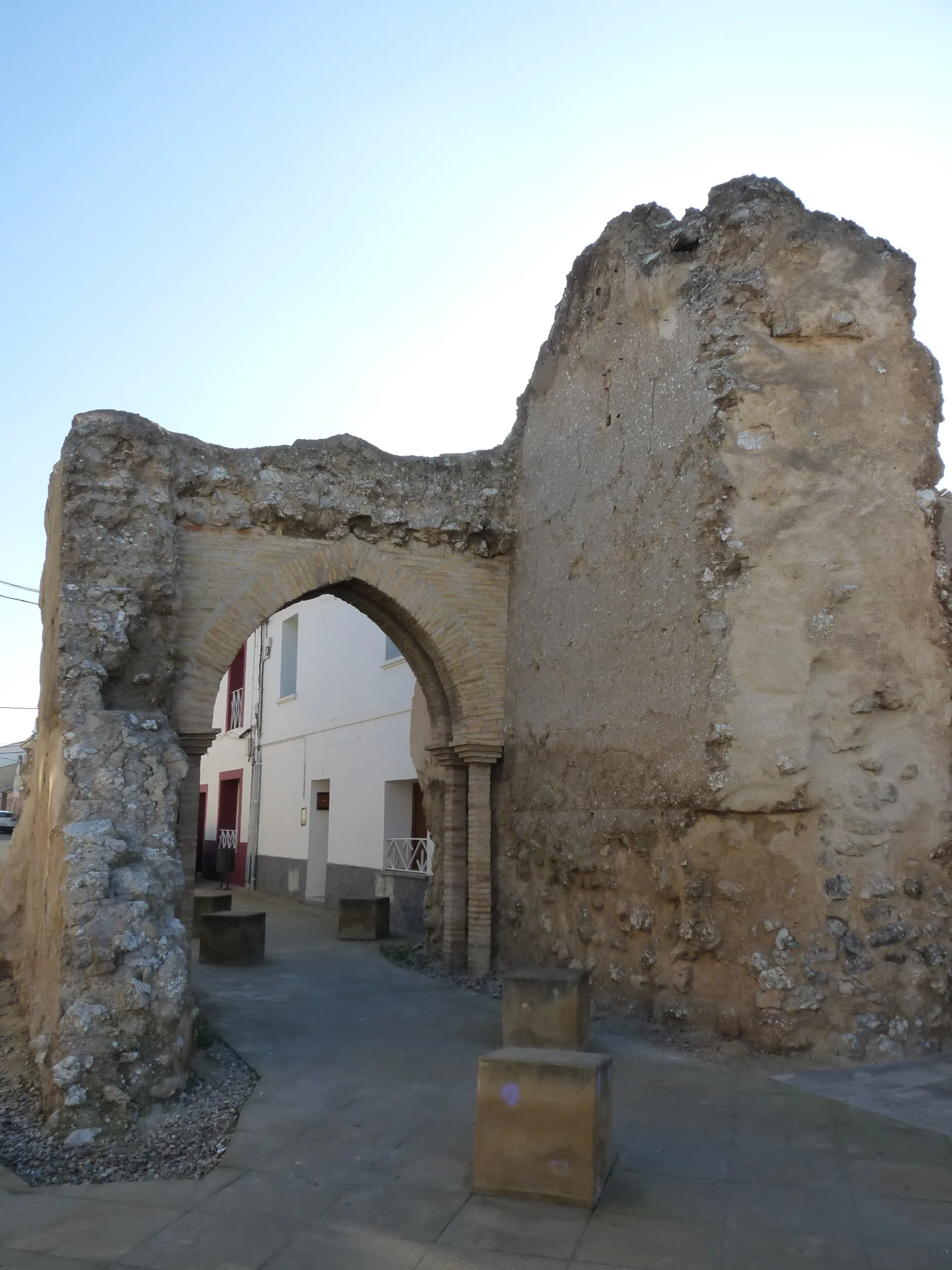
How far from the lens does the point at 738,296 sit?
22.4 feet

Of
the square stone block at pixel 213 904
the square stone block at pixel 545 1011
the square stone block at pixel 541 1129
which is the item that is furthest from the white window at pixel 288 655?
the square stone block at pixel 541 1129

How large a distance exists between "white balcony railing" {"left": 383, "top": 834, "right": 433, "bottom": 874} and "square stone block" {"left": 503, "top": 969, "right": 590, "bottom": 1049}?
6.14 metres

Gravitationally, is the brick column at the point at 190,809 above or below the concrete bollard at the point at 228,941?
above

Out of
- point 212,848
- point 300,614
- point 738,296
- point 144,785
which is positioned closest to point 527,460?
point 738,296

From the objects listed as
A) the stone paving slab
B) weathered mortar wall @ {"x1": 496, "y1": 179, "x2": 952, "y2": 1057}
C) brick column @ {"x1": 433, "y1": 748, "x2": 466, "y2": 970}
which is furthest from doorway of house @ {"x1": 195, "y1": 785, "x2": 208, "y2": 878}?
the stone paving slab

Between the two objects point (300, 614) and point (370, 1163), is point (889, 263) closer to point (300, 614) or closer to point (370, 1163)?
point (370, 1163)

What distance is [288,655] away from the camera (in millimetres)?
18188

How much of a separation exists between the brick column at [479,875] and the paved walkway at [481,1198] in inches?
110

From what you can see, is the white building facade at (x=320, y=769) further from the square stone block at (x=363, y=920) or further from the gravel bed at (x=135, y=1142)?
the gravel bed at (x=135, y=1142)

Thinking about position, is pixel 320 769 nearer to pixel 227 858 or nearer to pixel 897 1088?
pixel 227 858

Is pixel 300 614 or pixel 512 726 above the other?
pixel 300 614

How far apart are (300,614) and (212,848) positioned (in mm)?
5964

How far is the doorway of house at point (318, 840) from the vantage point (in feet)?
51.9

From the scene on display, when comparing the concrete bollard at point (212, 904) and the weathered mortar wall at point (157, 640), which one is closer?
the weathered mortar wall at point (157, 640)
